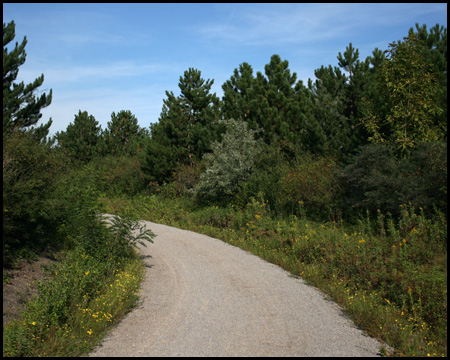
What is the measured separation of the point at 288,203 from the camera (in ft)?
54.1

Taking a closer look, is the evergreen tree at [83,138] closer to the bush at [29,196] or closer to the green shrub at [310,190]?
the green shrub at [310,190]

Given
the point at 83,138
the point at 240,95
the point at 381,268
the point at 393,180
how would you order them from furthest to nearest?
the point at 83,138, the point at 240,95, the point at 393,180, the point at 381,268

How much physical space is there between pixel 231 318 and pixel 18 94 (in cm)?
1673

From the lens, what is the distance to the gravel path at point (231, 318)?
516cm

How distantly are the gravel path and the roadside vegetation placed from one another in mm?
409

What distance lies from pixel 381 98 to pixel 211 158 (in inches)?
405

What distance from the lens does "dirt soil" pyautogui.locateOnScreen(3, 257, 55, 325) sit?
20.5ft

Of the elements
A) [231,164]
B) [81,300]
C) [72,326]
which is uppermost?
[231,164]

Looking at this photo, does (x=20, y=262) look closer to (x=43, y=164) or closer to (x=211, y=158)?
(x=43, y=164)

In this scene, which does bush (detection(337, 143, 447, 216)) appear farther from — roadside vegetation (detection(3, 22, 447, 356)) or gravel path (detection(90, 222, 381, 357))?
gravel path (detection(90, 222, 381, 357))

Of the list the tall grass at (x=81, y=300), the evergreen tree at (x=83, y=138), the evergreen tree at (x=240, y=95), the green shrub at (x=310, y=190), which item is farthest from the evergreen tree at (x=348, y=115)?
the evergreen tree at (x=83, y=138)

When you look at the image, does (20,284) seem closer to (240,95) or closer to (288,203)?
Result: (288,203)

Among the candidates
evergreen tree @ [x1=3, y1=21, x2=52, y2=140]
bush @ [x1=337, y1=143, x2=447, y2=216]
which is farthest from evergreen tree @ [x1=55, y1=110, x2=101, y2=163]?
bush @ [x1=337, y1=143, x2=447, y2=216]

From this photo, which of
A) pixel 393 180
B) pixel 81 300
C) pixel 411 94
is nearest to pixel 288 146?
pixel 411 94
